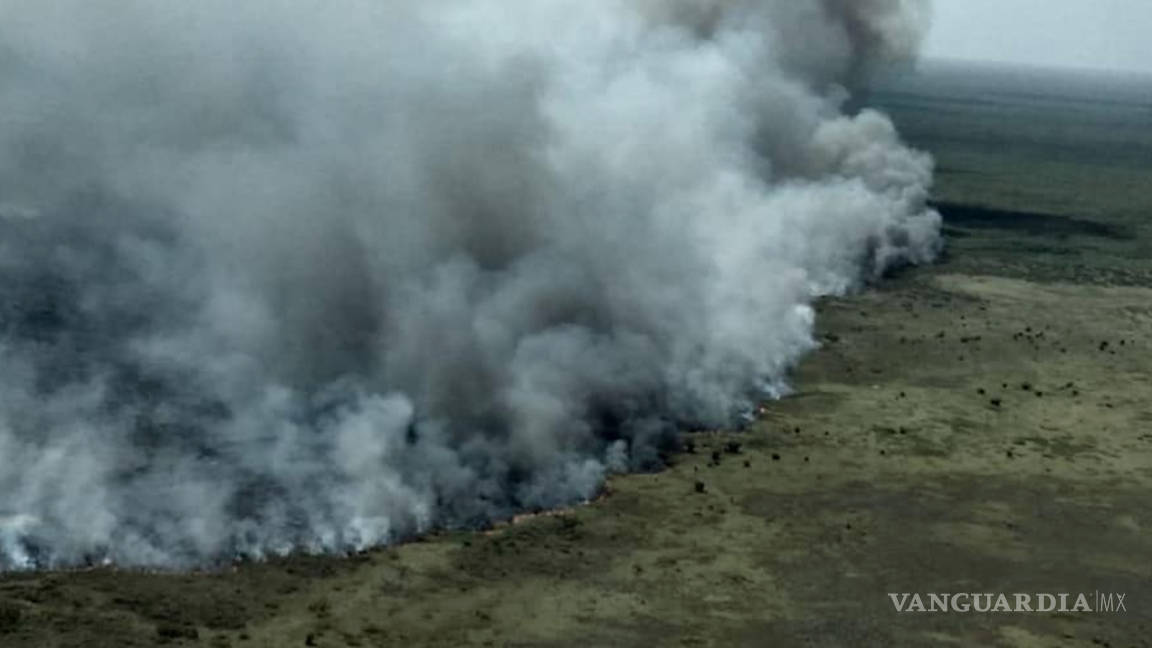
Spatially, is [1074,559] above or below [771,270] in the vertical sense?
below

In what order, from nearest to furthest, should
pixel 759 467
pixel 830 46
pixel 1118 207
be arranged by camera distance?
pixel 759 467 < pixel 830 46 < pixel 1118 207

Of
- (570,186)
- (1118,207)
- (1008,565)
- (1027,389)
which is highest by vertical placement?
(1118,207)

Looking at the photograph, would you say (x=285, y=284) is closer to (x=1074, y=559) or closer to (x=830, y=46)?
(x=1074, y=559)

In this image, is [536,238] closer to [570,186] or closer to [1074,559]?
[570,186]

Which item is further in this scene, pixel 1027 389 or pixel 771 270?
pixel 771 270

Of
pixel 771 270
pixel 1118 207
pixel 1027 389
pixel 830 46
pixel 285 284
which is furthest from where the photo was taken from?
pixel 1118 207

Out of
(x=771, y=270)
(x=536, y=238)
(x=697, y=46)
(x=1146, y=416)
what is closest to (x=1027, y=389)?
(x=1146, y=416)
